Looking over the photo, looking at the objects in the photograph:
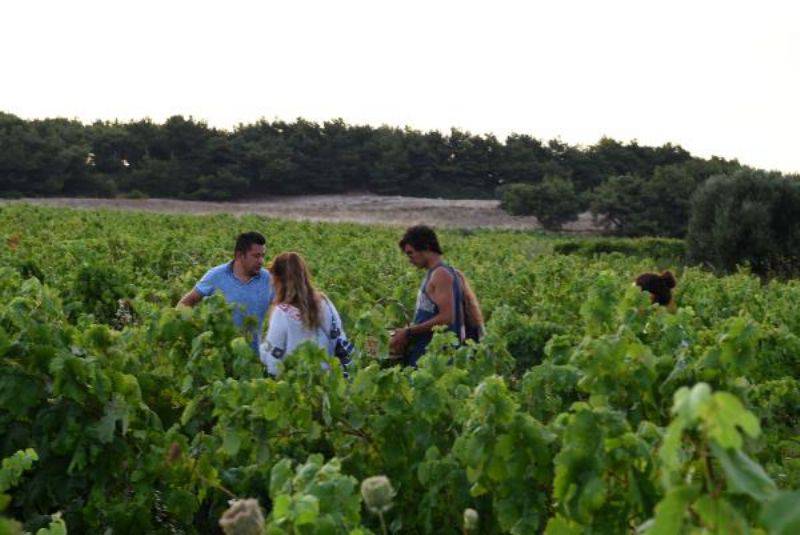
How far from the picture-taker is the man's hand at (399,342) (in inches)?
250

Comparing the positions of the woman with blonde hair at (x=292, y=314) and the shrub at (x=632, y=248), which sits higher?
the woman with blonde hair at (x=292, y=314)

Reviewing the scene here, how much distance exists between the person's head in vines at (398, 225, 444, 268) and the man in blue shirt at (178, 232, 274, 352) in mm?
936

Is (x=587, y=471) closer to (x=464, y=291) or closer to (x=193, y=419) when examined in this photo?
(x=193, y=419)

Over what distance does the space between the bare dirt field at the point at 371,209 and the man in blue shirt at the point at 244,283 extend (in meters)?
46.5

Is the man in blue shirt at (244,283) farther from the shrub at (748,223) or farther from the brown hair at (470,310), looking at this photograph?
the shrub at (748,223)

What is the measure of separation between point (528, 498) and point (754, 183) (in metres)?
30.0

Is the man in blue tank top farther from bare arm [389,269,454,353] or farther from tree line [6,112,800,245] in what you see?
tree line [6,112,800,245]

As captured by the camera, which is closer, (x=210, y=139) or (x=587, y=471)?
(x=587, y=471)

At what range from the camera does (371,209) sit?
62062 mm

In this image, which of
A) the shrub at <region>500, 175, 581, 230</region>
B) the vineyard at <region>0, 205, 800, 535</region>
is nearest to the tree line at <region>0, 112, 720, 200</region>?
the shrub at <region>500, 175, 581, 230</region>

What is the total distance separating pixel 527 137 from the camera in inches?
3081

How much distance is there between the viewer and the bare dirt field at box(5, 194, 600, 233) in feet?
180

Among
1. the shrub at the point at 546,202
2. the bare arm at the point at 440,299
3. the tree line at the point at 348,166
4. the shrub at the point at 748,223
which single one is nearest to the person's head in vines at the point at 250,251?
the bare arm at the point at 440,299

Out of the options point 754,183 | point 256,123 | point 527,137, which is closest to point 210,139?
point 256,123
